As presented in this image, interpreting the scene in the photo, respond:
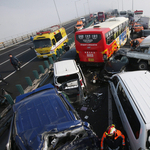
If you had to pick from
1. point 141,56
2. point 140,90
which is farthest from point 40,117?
point 141,56

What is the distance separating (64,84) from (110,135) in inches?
138

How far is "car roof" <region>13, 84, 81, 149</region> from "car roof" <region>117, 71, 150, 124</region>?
5.50ft

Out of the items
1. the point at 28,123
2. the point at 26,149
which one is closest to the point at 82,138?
the point at 26,149

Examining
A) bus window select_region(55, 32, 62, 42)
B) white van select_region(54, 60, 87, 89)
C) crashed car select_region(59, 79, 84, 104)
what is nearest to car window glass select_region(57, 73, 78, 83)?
white van select_region(54, 60, 87, 89)

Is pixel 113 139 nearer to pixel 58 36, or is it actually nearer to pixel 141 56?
pixel 141 56

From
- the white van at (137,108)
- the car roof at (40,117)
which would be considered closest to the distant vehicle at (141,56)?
the white van at (137,108)

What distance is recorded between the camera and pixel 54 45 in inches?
528

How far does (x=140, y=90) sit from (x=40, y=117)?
3.08 meters

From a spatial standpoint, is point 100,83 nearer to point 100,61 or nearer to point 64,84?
point 100,61

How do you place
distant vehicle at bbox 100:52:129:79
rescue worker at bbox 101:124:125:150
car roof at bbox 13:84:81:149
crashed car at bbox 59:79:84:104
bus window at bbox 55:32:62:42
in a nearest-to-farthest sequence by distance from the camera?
1. car roof at bbox 13:84:81:149
2. rescue worker at bbox 101:124:125:150
3. crashed car at bbox 59:79:84:104
4. distant vehicle at bbox 100:52:129:79
5. bus window at bbox 55:32:62:42

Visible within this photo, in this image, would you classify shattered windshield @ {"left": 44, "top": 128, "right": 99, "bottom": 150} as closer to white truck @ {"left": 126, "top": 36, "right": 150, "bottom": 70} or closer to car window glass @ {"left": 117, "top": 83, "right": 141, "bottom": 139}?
car window glass @ {"left": 117, "top": 83, "right": 141, "bottom": 139}

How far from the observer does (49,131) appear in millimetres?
2801

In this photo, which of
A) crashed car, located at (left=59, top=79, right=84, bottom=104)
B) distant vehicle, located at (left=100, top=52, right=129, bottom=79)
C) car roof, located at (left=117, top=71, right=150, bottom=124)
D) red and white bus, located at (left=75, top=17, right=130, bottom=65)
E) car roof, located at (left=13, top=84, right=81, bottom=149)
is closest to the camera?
car roof, located at (left=13, top=84, right=81, bottom=149)

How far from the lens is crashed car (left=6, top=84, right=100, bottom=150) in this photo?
9.02 feet
